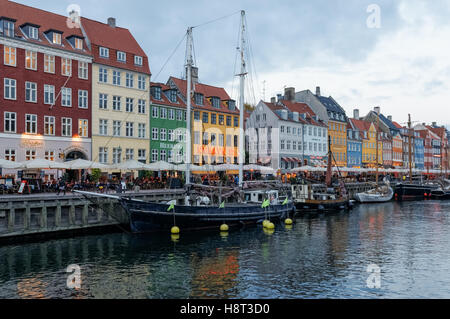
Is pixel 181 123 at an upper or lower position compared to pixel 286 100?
lower

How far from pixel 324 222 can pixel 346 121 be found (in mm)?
56745

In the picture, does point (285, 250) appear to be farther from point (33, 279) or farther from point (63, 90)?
point (63, 90)

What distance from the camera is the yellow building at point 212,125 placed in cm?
6100

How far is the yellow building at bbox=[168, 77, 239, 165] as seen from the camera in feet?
200

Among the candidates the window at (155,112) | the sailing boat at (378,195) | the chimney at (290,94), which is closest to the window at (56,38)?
the window at (155,112)

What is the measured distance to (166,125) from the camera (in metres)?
57.0

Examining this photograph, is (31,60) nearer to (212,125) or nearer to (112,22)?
(112,22)

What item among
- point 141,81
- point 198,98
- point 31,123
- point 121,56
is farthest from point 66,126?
point 198,98

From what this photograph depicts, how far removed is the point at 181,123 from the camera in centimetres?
5866

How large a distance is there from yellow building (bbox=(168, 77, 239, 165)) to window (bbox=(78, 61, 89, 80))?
16.3 m

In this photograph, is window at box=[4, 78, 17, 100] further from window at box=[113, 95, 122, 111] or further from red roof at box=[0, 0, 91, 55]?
window at box=[113, 95, 122, 111]

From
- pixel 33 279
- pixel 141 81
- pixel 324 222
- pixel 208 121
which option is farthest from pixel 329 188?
pixel 33 279

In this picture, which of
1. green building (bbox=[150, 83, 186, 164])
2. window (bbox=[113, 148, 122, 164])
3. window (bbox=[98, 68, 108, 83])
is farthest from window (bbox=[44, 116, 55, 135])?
green building (bbox=[150, 83, 186, 164])
